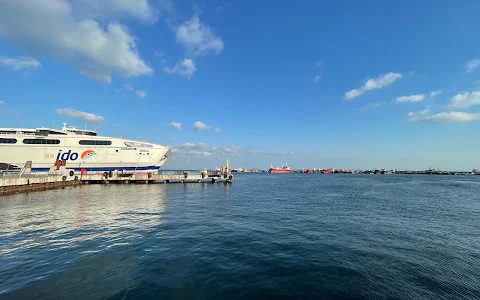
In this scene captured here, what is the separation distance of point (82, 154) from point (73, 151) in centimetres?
256

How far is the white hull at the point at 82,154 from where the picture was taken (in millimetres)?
59094

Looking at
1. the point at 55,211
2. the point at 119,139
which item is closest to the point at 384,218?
the point at 55,211

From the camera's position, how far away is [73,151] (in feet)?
203

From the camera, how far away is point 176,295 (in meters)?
7.64

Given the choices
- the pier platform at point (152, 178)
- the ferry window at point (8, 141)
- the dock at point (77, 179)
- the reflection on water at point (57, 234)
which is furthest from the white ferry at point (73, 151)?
the reflection on water at point (57, 234)

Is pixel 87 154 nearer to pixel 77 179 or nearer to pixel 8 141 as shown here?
pixel 77 179

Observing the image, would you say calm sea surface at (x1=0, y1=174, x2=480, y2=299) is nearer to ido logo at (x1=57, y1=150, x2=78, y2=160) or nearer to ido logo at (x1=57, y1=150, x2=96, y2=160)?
ido logo at (x1=57, y1=150, x2=96, y2=160)

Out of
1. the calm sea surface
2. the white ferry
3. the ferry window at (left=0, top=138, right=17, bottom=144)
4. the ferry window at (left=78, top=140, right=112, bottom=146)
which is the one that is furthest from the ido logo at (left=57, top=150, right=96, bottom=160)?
the calm sea surface

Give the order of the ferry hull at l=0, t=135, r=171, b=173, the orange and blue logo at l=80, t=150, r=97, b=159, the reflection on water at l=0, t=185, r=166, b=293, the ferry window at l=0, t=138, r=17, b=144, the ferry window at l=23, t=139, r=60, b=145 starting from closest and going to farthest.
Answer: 1. the reflection on water at l=0, t=185, r=166, b=293
2. the ferry window at l=0, t=138, r=17, b=144
3. the ferry hull at l=0, t=135, r=171, b=173
4. the ferry window at l=23, t=139, r=60, b=145
5. the orange and blue logo at l=80, t=150, r=97, b=159

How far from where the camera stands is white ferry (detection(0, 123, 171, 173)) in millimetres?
59094

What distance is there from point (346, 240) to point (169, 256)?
435 inches

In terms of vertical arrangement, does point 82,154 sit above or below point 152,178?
above

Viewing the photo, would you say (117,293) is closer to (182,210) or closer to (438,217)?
(182,210)

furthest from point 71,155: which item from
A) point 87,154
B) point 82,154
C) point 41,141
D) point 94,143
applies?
point 41,141
